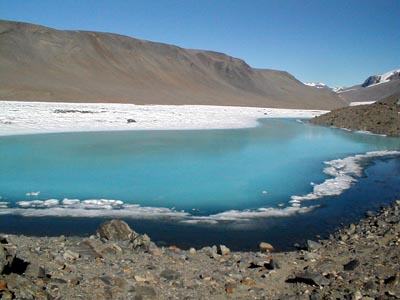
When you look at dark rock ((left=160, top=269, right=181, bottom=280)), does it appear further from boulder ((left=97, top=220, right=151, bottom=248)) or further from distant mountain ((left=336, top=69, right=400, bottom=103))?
distant mountain ((left=336, top=69, right=400, bottom=103))

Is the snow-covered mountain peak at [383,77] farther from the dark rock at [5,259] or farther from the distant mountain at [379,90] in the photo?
the dark rock at [5,259]

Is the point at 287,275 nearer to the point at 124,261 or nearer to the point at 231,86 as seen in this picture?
the point at 124,261

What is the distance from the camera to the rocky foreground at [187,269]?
3.89m

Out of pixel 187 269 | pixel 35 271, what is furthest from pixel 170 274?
pixel 35 271

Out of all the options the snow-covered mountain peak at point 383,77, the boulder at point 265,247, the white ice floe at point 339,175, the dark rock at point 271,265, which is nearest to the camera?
the dark rock at point 271,265

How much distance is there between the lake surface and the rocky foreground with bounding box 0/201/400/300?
2.19ft

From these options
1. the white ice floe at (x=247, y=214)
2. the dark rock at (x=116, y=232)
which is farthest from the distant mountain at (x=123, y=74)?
the dark rock at (x=116, y=232)

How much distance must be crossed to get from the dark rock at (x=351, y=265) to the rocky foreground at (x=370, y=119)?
66.0ft

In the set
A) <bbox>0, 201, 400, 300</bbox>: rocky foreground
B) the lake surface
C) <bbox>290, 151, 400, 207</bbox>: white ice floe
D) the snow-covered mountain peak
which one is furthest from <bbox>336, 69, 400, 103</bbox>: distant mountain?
<bbox>0, 201, 400, 300</bbox>: rocky foreground

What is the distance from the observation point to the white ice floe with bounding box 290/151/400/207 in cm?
866

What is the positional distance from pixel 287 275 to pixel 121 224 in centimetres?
225

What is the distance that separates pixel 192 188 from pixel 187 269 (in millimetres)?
4436

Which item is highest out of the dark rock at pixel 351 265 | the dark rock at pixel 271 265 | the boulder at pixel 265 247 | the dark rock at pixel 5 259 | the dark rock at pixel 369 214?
the dark rock at pixel 5 259

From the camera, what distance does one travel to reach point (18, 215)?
6938 mm
